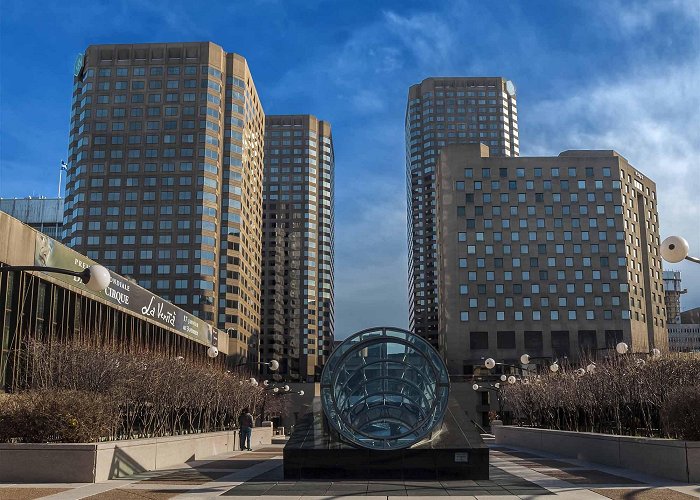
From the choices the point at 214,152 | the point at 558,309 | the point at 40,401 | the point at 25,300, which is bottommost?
the point at 40,401

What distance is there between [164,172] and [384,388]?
3817 inches

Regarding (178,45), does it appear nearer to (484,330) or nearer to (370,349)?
(484,330)

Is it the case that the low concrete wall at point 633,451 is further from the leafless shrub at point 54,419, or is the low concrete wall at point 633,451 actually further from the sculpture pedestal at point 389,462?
the leafless shrub at point 54,419

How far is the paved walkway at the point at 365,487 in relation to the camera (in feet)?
52.4

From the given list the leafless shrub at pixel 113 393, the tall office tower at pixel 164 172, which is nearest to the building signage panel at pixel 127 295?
the leafless shrub at pixel 113 393

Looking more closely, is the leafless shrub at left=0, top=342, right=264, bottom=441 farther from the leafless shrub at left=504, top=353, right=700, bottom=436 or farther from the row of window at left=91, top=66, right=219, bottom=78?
the row of window at left=91, top=66, right=219, bottom=78

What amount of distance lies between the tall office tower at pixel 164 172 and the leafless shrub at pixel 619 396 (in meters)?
80.0

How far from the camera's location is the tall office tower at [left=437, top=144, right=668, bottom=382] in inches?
4564

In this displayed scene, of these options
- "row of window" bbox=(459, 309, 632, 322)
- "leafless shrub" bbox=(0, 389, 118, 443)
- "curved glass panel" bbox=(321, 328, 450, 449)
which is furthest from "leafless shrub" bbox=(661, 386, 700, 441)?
"row of window" bbox=(459, 309, 632, 322)

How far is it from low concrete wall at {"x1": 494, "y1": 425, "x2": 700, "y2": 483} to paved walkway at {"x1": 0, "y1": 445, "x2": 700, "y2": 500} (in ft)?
1.66

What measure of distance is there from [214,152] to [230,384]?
81.2 m

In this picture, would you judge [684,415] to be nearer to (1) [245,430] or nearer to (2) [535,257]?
(1) [245,430]

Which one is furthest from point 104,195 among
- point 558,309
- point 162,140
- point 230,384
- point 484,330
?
point 230,384

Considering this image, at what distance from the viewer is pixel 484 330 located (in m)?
116
